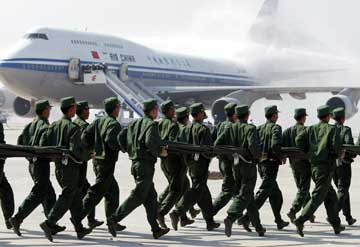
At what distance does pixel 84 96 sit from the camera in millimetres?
35938

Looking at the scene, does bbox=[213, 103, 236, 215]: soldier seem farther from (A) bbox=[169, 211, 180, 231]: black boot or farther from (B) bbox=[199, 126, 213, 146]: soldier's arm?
(A) bbox=[169, 211, 180, 231]: black boot

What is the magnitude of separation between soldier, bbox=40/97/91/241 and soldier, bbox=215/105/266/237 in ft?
6.07

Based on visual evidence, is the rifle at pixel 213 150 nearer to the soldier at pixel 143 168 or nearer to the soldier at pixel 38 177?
the soldier at pixel 143 168

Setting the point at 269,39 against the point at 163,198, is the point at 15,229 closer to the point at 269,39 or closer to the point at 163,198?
the point at 163,198

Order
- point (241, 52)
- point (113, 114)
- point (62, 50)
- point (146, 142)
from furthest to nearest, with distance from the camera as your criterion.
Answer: point (241, 52)
point (62, 50)
point (113, 114)
point (146, 142)

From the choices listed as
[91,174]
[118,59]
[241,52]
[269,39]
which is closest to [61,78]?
[118,59]

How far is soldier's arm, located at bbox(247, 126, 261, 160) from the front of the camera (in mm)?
10547

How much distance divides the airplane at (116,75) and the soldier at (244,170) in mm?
23141

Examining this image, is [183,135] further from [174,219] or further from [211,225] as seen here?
[211,225]

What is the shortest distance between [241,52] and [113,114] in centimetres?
4422

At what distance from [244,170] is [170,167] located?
3.09ft

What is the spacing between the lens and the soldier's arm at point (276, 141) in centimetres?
1086

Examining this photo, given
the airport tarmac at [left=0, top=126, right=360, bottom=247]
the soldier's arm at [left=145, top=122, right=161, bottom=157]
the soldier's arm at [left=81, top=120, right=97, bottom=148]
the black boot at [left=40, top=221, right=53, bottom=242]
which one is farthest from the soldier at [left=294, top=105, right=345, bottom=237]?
the black boot at [left=40, top=221, right=53, bottom=242]

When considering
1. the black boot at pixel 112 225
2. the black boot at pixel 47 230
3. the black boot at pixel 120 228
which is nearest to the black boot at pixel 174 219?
the black boot at pixel 120 228
